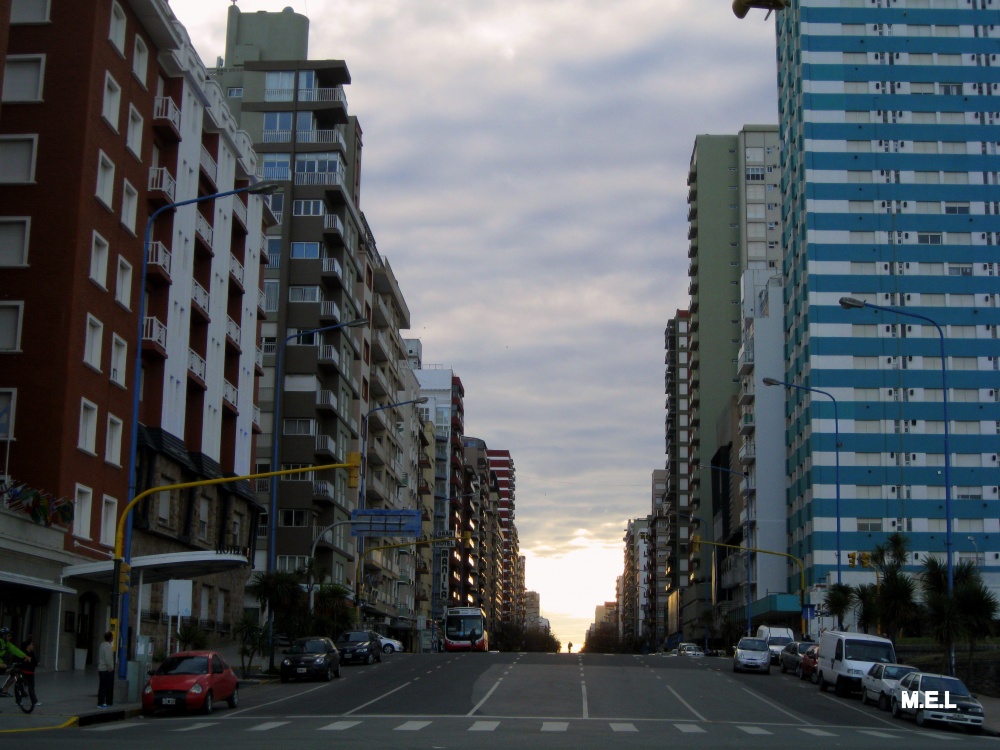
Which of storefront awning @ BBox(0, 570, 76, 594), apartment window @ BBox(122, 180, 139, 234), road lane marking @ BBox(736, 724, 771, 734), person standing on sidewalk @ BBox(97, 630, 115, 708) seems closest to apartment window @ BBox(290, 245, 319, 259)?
apartment window @ BBox(122, 180, 139, 234)

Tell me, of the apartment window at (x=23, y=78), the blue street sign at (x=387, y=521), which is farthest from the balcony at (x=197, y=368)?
the blue street sign at (x=387, y=521)

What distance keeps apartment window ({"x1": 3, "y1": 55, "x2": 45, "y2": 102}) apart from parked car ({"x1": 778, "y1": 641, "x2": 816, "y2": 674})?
38.7m

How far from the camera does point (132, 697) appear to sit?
32188 millimetres

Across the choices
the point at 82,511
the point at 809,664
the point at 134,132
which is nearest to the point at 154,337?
the point at 134,132

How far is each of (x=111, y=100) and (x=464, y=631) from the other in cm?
5490

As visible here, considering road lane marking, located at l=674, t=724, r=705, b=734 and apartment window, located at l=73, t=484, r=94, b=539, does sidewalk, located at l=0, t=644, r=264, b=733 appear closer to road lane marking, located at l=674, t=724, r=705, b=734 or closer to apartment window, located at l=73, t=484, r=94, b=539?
apartment window, located at l=73, t=484, r=94, b=539

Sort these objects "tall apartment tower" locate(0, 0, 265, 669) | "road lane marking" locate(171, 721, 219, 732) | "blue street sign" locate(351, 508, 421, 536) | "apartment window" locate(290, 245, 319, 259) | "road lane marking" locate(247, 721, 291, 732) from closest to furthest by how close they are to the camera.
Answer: "road lane marking" locate(171, 721, 219, 732) < "road lane marking" locate(247, 721, 291, 732) < "tall apartment tower" locate(0, 0, 265, 669) < "blue street sign" locate(351, 508, 421, 536) < "apartment window" locate(290, 245, 319, 259)

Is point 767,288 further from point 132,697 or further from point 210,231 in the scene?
point 132,697

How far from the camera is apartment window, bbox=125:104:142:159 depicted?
47.2 meters

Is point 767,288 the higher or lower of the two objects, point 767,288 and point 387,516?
the higher

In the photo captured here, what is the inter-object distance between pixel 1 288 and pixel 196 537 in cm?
1652

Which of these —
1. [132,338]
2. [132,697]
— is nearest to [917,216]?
[132,338]

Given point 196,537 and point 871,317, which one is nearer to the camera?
point 196,537

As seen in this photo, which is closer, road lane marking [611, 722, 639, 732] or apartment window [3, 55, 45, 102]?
road lane marking [611, 722, 639, 732]
